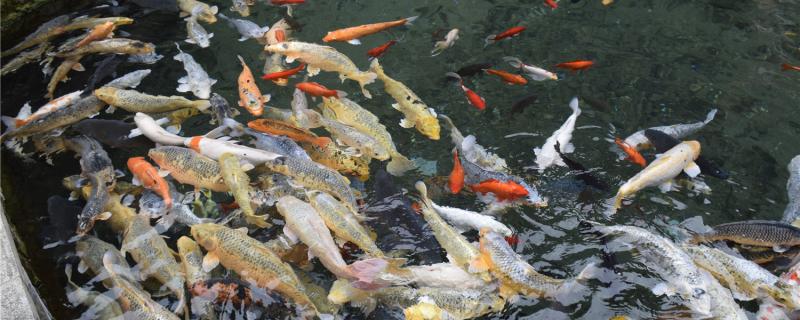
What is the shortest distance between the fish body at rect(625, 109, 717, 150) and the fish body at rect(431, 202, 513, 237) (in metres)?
1.39

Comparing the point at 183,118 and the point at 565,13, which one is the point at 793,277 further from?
the point at 183,118

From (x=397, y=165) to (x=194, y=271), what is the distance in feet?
5.19

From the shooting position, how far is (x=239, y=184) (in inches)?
172

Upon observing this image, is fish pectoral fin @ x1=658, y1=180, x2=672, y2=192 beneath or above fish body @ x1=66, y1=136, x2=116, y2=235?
beneath

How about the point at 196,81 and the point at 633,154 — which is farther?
the point at 196,81

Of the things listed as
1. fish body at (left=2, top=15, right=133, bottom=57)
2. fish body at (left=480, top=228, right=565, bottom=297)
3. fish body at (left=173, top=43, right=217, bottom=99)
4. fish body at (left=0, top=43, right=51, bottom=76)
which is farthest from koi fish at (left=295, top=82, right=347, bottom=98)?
fish body at (left=0, top=43, right=51, bottom=76)

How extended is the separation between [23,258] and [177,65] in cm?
241

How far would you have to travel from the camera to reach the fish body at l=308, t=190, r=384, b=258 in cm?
410

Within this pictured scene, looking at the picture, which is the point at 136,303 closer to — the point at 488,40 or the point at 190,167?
the point at 190,167

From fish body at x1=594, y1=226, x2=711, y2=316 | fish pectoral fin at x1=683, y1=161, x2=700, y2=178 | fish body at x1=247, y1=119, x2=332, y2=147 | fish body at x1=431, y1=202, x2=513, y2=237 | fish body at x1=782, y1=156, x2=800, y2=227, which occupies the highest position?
fish body at x1=247, y1=119, x2=332, y2=147

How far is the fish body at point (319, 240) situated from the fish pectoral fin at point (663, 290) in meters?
1.63

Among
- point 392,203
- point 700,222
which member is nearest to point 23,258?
point 392,203

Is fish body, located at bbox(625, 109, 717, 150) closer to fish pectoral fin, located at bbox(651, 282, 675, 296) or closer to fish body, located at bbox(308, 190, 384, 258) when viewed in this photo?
fish pectoral fin, located at bbox(651, 282, 675, 296)

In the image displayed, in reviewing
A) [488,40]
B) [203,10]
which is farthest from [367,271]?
[203,10]
